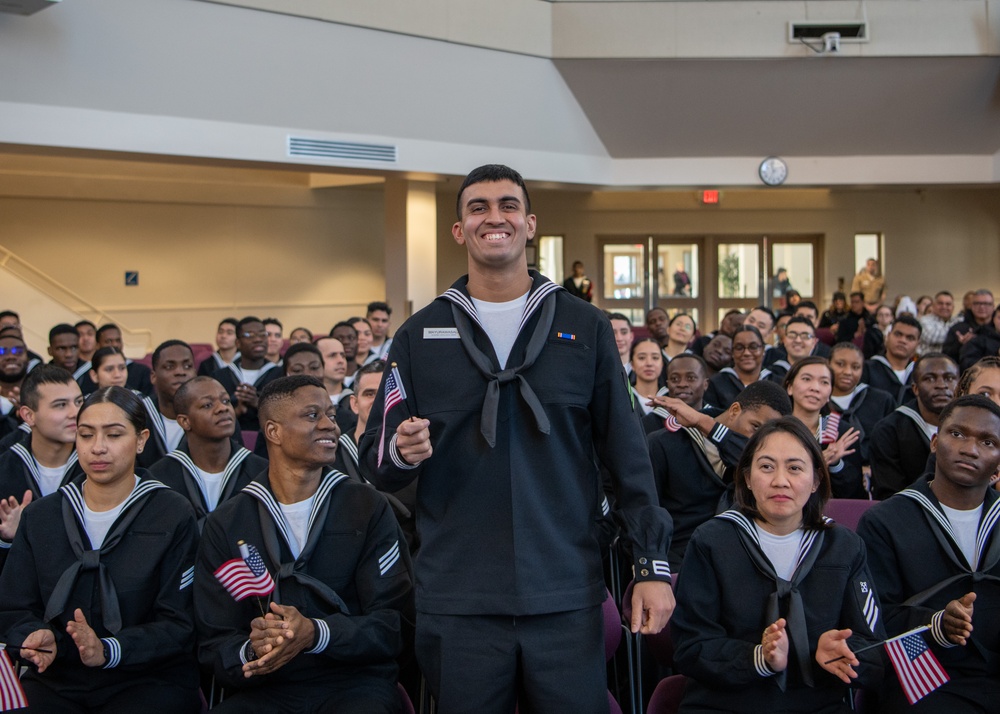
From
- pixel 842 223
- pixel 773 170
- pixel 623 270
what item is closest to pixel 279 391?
pixel 773 170

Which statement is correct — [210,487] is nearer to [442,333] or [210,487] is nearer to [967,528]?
[442,333]

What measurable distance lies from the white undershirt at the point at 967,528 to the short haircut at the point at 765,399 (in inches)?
40.4

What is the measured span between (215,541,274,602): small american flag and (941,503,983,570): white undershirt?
2.12 meters

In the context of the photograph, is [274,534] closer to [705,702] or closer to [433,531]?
[433,531]

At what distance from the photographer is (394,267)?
13.0 meters

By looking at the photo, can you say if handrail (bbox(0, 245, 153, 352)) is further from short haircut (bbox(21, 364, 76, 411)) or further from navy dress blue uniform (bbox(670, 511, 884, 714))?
navy dress blue uniform (bbox(670, 511, 884, 714))

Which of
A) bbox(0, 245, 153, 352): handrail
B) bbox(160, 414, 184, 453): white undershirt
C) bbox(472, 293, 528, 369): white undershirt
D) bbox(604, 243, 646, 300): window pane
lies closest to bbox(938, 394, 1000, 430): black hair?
bbox(472, 293, 528, 369): white undershirt

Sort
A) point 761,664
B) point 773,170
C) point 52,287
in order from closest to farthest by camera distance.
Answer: point 761,664 → point 52,287 → point 773,170

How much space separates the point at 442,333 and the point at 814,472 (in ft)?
4.13

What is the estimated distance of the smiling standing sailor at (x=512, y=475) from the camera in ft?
7.00

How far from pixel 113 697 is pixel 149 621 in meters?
0.24

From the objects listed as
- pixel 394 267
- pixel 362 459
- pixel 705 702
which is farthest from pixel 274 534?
pixel 394 267

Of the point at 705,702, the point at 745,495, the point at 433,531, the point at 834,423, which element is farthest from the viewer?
the point at 834,423

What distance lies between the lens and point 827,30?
39.3 ft
